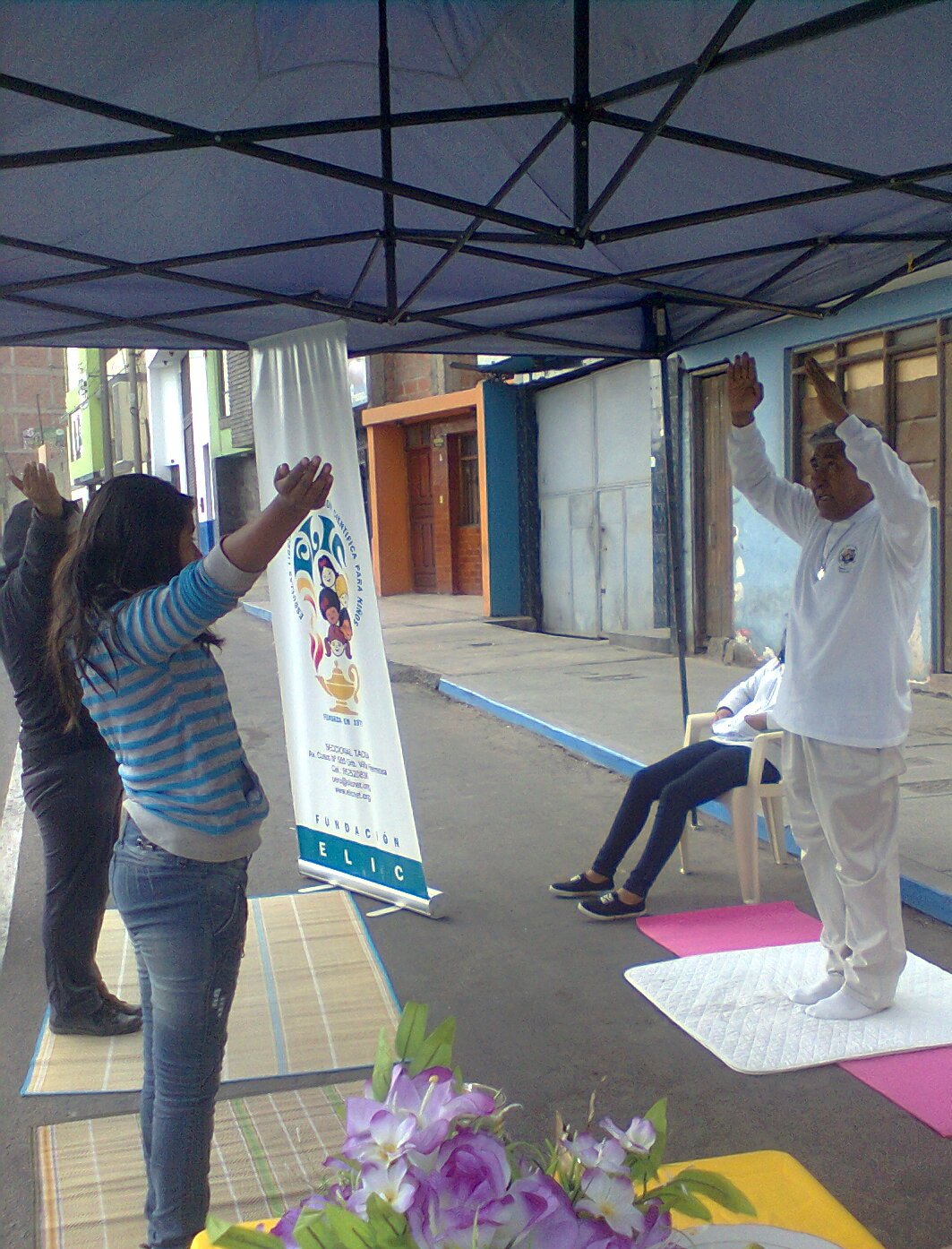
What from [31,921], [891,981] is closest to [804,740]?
[891,981]

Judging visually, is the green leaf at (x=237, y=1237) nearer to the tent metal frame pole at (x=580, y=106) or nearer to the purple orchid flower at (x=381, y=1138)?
the purple orchid flower at (x=381, y=1138)

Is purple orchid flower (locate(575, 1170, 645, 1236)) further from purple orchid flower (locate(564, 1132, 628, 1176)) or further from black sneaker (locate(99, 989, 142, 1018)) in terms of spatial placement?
black sneaker (locate(99, 989, 142, 1018))

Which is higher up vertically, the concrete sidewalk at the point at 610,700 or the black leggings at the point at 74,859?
the black leggings at the point at 74,859

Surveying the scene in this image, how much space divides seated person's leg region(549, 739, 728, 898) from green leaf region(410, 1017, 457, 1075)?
11.7 feet

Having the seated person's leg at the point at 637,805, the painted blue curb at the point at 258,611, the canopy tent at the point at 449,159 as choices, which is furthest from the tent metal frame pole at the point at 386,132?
the painted blue curb at the point at 258,611

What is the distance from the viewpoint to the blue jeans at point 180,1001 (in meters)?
2.19

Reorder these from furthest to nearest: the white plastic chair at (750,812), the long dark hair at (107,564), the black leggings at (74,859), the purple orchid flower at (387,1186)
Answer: the white plastic chair at (750,812) < the black leggings at (74,859) < the long dark hair at (107,564) < the purple orchid flower at (387,1186)

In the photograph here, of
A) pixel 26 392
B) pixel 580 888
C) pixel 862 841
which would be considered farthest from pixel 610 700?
pixel 26 392

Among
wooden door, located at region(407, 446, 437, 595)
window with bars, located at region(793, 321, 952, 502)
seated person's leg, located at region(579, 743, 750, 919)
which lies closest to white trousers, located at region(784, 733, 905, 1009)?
seated person's leg, located at region(579, 743, 750, 919)

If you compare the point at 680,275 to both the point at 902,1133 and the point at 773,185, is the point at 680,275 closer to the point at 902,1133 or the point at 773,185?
the point at 773,185

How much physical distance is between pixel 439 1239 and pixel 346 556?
12.0 ft

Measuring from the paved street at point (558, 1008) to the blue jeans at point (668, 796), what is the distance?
10.4 inches

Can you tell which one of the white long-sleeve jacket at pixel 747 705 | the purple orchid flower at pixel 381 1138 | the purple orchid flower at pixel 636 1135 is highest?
the purple orchid flower at pixel 381 1138

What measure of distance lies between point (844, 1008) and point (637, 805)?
134 cm
